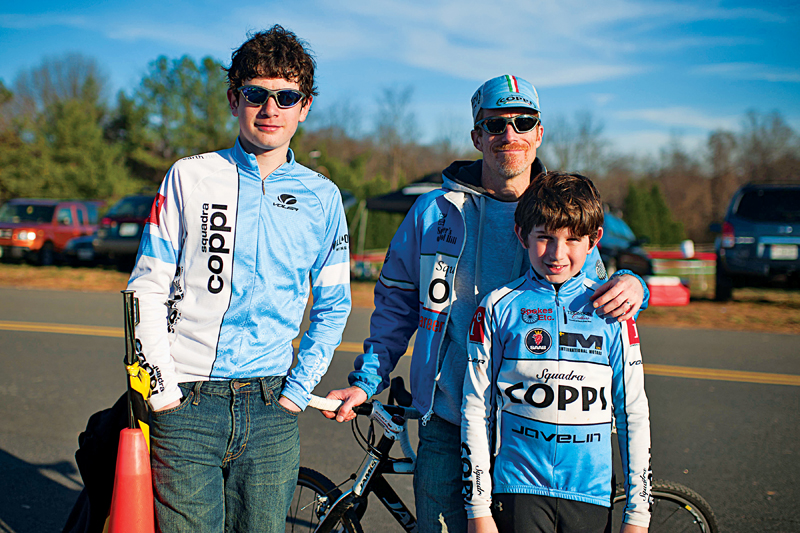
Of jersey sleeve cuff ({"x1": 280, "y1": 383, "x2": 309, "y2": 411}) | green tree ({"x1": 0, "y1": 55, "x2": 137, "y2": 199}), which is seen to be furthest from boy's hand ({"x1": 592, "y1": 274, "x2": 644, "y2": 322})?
green tree ({"x1": 0, "y1": 55, "x2": 137, "y2": 199})

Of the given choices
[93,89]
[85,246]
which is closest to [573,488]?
[85,246]

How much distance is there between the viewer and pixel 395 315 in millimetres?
2570

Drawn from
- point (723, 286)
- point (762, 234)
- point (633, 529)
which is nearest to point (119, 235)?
point (723, 286)

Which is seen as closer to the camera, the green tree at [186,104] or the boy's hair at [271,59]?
the boy's hair at [271,59]

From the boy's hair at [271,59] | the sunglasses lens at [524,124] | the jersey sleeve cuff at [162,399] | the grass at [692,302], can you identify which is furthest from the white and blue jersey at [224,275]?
the grass at [692,302]

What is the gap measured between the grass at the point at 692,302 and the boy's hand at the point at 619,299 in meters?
8.74

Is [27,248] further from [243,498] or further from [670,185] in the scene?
[670,185]

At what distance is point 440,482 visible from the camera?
7.29 feet

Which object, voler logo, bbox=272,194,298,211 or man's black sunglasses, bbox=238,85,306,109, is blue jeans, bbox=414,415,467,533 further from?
man's black sunglasses, bbox=238,85,306,109

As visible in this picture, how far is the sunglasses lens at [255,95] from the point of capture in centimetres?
221

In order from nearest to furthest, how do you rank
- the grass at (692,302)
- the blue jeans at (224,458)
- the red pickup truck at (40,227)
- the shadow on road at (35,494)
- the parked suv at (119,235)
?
the blue jeans at (224,458) < the shadow on road at (35,494) < the grass at (692,302) < the parked suv at (119,235) < the red pickup truck at (40,227)

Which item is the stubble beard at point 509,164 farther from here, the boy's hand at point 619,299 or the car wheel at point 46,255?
the car wheel at point 46,255

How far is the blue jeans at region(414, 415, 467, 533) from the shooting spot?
2.21m

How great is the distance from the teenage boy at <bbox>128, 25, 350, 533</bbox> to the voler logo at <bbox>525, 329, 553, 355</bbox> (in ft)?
2.61
